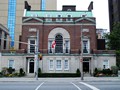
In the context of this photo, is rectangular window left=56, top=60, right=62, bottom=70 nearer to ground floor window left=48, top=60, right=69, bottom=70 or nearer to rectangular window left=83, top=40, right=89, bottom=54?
ground floor window left=48, top=60, right=69, bottom=70

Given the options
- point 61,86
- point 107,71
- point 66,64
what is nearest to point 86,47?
point 66,64

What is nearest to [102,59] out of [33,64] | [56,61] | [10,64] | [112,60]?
[112,60]

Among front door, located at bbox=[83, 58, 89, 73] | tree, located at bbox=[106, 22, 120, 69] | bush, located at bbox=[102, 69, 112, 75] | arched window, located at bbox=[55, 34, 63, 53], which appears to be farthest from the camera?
tree, located at bbox=[106, 22, 120, 69]

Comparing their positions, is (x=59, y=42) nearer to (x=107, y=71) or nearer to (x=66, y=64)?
(x=66, y=64)

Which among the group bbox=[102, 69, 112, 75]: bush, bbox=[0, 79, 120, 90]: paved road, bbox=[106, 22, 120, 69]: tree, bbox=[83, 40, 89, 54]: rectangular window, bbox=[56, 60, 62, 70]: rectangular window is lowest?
bbox=[0, 79, 120, 90]: paved road

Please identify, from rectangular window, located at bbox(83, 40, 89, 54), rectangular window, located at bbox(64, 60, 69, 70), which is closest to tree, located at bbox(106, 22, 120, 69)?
rectangular window, located at bbox(83, 40, 89, 54)

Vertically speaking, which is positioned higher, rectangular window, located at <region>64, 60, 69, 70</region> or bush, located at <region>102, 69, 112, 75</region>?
rectangular window, located at <region>64, 60, 69, 70</region>

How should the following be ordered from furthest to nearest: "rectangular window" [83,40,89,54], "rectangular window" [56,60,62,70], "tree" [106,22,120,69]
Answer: "tree" [106,22,120,69] < "rectangular window" [83,40,89,54] < "rectangular window" [56,60,62,70]

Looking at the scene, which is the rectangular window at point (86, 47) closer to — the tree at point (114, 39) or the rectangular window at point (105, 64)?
the rectangular window at point (105, 64)

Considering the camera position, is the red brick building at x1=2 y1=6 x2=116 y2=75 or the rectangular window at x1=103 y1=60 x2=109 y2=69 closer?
the red brick building at x1=2 y1=6 x2=116 y2=75

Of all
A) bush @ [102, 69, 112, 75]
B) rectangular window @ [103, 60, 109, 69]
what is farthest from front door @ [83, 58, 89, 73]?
bush @ [102, 69, 112, 75]

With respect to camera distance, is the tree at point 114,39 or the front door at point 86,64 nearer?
the front door at point 86,64

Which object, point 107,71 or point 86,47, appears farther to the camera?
point 86,47

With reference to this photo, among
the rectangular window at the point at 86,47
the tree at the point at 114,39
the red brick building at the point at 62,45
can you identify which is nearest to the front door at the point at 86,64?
the red brick building at the point at 62,45
